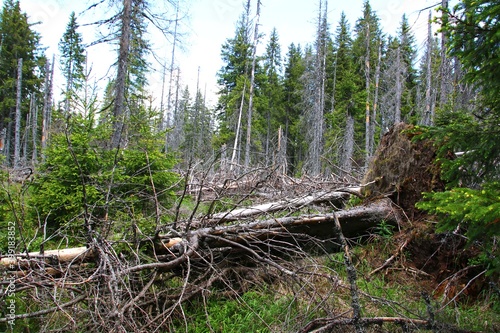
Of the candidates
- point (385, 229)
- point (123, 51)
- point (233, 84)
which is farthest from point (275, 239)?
point (233, 84)

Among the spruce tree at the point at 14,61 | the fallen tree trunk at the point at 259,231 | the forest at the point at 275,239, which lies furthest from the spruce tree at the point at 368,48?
the spruce tree at the point at 14,61

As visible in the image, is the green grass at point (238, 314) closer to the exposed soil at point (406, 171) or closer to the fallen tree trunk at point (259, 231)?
the fallen tree trunk at point (259, 231)

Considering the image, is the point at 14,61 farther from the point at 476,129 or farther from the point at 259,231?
the point at 476,129

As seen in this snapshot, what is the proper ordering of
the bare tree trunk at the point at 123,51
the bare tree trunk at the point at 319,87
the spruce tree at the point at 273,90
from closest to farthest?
the bare tree trunk at the point at 123,51, the bare tree trunk at the point at 319,87, the spruce tree at the point at 273,90

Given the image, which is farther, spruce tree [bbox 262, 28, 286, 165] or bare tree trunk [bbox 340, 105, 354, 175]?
spruce tree [bbox 262, 28, 286, 165]

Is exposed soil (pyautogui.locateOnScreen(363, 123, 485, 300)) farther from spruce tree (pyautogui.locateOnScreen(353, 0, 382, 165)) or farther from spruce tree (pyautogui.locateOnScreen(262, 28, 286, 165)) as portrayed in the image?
spruce tree (pyautogui.locateOnScreen(262, 28, 286, 165))

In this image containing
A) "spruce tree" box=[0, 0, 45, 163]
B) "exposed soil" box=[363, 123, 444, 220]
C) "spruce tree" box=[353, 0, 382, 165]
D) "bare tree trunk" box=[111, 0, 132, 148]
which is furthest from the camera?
"spruce tree" box=[0, 0, 45, 163]

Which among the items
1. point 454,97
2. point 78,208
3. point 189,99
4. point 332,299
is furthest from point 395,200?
point 189,99

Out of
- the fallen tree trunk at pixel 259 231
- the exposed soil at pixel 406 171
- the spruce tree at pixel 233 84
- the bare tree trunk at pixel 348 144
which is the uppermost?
the spruce tree at pixel 233 84

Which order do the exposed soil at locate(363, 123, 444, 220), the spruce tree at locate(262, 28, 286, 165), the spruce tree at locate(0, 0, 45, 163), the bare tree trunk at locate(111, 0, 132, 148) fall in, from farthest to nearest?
the spruce tree at locate(262, 28, 286, 165) → the spruce tree at locate(0, 0, 45, 163) → the bare tree trunk at locate(111, 0, 132, 148) → the exposed soil at locate(363, 123, 444, 220)

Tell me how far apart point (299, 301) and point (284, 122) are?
3135 centimetres

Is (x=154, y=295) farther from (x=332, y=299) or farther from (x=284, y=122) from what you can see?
(x=284, y=122)

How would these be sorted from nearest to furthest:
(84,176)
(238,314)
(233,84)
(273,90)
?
1. (238,314)
2. (84,176)
3. (233,84)
4. (273,90)

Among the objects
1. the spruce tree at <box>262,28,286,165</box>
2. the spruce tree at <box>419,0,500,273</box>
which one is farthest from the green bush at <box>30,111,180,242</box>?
the spruce tree at <box>262,28,286,165</box>
